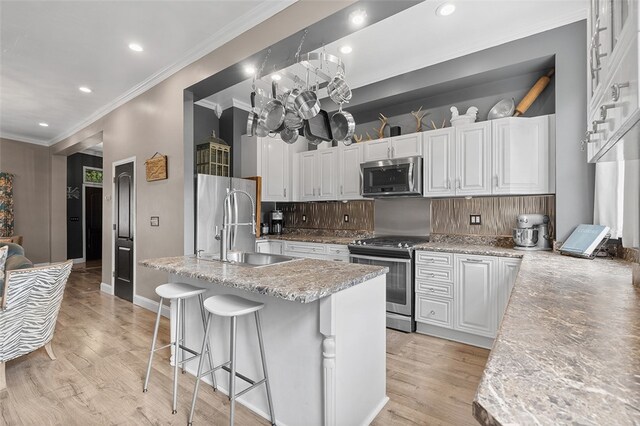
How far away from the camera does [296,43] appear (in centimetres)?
252

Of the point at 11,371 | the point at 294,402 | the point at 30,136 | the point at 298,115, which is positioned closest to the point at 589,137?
the point at 298,115

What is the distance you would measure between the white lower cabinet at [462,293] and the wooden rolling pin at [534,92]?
58.5 inches

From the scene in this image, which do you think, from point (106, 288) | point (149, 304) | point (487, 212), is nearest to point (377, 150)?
point (487, 212)

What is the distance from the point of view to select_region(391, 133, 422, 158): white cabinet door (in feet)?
11.5

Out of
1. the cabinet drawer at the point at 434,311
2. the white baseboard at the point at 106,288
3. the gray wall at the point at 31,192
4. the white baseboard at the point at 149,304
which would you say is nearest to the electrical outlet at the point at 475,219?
the cabinet drawer at the point at 434,311

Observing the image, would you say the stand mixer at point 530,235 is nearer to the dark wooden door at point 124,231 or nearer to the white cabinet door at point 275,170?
the white cabinet door at point 275,170

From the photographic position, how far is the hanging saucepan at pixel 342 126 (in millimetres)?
2209

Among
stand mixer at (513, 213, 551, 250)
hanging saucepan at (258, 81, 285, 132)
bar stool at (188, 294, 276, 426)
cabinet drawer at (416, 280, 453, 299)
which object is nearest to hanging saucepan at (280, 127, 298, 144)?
hanging saucepan at (258, 81, 285, 132)

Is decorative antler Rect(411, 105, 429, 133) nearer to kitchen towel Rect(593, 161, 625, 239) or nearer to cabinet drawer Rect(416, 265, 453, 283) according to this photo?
cabinet drawer Rect(416, 265, 453, 283)

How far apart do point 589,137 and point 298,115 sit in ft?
4.96

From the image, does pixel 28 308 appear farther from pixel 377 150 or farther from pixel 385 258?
pixel 377 150

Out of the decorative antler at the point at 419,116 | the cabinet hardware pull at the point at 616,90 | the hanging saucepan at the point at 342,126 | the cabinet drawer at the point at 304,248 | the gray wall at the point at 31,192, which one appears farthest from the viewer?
the gray wall at the point at 31,192

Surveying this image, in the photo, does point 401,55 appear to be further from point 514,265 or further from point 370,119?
point 514,265

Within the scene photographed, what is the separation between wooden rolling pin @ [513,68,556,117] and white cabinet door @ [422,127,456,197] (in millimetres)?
631
